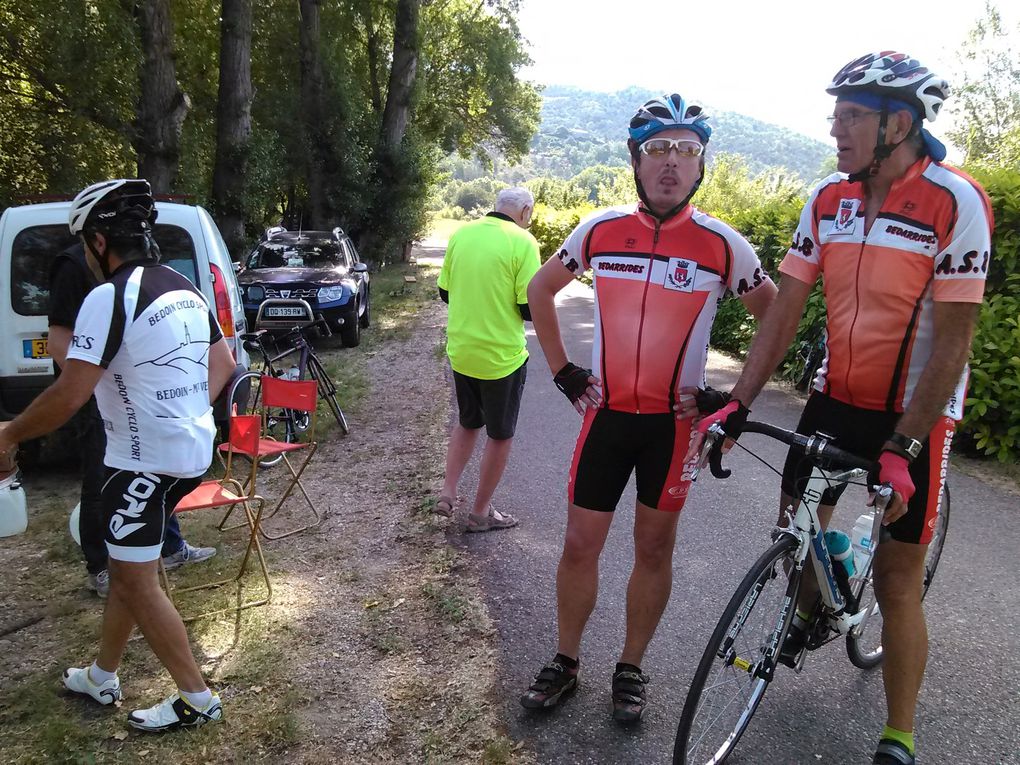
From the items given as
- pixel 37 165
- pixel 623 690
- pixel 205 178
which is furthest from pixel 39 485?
pixel 205 178

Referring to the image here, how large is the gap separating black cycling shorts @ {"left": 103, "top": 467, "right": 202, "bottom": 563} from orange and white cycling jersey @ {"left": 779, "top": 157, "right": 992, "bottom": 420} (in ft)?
8.15

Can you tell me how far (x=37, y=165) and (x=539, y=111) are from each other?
25218 millimetres

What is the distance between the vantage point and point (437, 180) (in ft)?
88.5

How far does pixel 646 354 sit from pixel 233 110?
43.0 ft

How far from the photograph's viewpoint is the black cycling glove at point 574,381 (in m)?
2.97

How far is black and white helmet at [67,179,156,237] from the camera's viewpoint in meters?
2.81

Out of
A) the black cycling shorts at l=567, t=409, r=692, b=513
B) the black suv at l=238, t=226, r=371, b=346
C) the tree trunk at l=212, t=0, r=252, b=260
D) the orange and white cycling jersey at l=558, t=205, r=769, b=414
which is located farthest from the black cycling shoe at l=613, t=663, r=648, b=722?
the tree trunk at l=212, t=0, r=252, b=260

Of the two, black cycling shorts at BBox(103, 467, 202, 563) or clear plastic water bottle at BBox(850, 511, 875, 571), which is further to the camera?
clear plastic water bottle at BBox(850, 511, 875, 571)

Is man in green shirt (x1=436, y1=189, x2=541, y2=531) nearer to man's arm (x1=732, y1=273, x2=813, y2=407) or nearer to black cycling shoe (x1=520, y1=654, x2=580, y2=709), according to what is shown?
black cycling shoe (x1=520, y1=654, x2=580, y2=709)

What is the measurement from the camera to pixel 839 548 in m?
2.79

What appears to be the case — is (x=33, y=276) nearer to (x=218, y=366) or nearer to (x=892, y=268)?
(x=218, y=366)

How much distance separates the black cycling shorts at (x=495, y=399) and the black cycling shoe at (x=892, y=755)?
2.67 m

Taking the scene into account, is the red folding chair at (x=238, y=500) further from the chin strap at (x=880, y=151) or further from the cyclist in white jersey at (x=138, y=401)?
the chin strap at (x=880, y=151)

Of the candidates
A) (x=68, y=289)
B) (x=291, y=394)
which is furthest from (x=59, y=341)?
(x=291, y=394)
